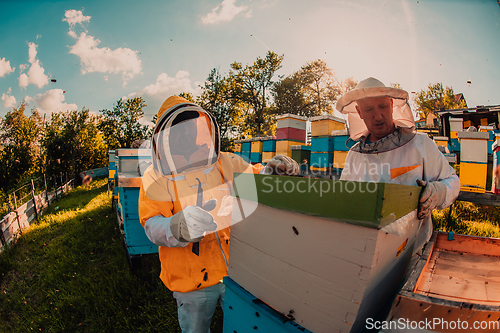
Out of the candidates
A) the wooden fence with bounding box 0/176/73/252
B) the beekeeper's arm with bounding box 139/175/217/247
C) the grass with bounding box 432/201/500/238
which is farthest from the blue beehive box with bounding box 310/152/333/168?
the wooden fence with bounding box 0/176/73/252

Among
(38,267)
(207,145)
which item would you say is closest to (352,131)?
(207,145)

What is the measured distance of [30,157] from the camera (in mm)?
15406

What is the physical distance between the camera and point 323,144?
4926 mm

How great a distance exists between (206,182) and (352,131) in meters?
1.39

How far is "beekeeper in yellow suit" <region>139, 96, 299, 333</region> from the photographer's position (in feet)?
4.60

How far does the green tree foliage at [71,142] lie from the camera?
15.9 m

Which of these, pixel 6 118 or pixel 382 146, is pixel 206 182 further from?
pixel 6 118

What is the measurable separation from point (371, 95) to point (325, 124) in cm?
330

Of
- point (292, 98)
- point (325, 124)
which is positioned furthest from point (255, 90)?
point (325, 124)

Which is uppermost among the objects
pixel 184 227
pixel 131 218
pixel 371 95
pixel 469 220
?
pixel 371 95

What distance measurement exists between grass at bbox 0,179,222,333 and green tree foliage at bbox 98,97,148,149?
15.7 metres

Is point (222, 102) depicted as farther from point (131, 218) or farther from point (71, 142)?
point (131, 218)

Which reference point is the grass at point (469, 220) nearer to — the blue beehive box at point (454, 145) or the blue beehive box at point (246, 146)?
the blue beehive box at point (454, 145)

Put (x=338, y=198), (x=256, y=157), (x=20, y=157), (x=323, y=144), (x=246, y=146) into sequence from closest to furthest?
(x=338, y=198)
(x=323, y=144)
(x=256, y=157)
(x=246, y=146)
(x=20, y=157)
